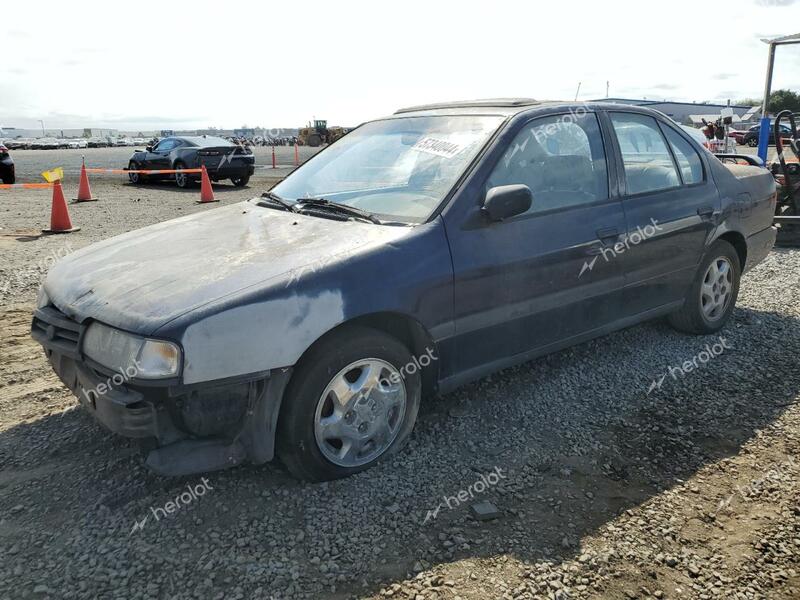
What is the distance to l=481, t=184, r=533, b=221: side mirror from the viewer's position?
3.07 m

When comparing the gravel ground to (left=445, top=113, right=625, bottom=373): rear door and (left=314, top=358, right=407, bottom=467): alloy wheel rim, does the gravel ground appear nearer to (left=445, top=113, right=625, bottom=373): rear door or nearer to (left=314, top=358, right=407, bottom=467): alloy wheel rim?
(left=314, top=358, right=407, bottom=467): alloy wheel rim

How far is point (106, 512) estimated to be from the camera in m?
2.67

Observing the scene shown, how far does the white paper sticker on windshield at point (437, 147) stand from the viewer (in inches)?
134

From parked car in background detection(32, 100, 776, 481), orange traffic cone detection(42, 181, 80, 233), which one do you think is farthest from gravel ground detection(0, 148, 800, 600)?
orange traffic cone detection(42, 181, 80, 233)

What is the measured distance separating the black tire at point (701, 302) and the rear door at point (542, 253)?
104 centimetres

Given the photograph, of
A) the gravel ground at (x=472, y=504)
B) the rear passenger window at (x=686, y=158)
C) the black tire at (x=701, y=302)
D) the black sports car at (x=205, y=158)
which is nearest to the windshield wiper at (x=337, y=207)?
the gravel ground at (x=472, y=504)

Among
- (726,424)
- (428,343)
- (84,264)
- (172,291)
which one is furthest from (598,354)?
(84,264)

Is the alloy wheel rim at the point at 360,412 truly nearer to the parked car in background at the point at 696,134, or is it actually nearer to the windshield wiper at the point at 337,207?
the windshield wiper at the point at 337,207

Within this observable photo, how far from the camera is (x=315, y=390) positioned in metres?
2.69

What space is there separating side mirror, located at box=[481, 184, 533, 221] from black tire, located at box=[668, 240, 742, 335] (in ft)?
6.87

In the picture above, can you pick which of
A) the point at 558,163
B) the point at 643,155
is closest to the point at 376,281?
the point at 558,163

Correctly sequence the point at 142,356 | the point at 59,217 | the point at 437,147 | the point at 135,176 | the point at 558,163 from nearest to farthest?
the point at 142,356, the point at 437,147, the point at 558,163, the point at 59,217, the point at 135,176

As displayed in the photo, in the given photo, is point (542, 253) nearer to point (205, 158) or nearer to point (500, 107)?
point (500, 107)

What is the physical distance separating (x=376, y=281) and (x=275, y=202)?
1.29 m
